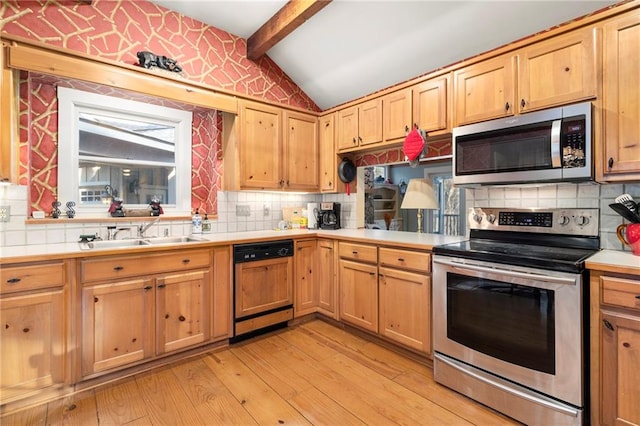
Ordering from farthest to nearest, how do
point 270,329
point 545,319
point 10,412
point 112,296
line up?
point 270,329, point 112,296, point 10,412, point 545,319

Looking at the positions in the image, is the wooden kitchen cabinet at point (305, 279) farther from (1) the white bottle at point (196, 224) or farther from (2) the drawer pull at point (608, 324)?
(2) the drawer pull at point (608, 324)

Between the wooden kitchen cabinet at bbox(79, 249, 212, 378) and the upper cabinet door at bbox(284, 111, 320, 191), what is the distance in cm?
135

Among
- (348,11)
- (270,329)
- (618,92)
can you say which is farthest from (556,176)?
(270,329)

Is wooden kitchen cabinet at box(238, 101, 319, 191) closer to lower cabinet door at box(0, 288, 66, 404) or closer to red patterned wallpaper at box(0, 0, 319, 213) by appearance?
red patterned wallpaper at box(0, 0, 319, 213)

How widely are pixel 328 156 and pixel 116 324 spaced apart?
8.24 ft

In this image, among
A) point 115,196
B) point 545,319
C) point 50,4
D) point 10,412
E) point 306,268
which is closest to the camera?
point 545,319

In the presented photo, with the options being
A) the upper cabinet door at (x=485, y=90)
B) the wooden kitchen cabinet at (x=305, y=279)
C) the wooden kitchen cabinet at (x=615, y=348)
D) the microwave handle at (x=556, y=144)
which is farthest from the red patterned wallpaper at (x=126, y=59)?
the wooden kitchen cabinet at (x=615, y=348)

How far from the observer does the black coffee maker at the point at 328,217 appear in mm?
3512

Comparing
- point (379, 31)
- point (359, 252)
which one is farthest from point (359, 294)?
point (379, 31)

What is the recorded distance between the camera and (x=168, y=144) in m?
3.04

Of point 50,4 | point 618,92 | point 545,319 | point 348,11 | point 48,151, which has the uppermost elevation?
point 348,11

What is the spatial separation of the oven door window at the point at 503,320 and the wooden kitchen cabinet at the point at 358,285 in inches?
28.4

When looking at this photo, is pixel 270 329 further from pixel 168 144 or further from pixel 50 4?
pixel 50 4

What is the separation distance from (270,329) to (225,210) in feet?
4.24
